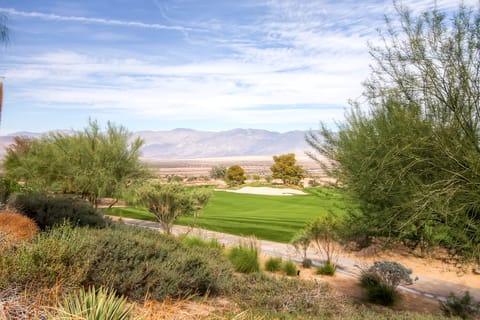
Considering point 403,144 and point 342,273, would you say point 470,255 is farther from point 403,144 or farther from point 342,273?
point 342,273

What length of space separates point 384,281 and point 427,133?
5947 millimetres

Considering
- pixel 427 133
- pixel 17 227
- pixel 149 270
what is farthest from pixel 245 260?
pixel 427 133

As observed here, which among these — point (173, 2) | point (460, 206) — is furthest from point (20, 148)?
point (460, 206)

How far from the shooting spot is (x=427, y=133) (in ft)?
25.4

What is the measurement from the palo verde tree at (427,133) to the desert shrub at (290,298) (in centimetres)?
183

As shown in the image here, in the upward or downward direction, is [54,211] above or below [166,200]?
above

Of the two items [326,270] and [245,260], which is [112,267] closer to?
[245,260]

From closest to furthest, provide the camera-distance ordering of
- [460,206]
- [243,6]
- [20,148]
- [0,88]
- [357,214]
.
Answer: [460,206] < [357,214] < [0,88] < [243,6] < [20,148]

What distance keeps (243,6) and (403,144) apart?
910cm

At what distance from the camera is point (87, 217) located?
12422 mm

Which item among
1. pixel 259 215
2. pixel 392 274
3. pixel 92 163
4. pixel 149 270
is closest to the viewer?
pixel 149 270

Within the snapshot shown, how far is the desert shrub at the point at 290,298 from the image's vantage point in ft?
24.7

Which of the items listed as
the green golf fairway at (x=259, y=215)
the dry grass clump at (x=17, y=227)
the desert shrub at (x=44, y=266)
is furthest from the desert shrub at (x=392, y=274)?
the dry grass clump at (x=17, y=227)

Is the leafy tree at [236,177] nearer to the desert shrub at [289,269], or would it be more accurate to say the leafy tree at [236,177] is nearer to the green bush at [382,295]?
the desert shrub at [289,269]
